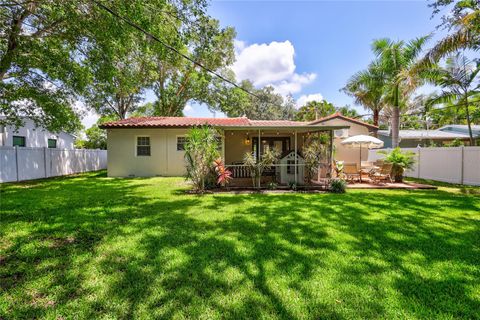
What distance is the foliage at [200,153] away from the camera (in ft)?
28.7

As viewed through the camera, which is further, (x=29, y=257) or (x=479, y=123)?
(x=479, y=123)

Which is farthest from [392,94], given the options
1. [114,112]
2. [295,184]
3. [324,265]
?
[114,112]

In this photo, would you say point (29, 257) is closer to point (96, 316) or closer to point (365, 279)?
Answer: point (96, 316)

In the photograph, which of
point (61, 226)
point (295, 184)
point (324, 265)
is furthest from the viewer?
point (295, 184)

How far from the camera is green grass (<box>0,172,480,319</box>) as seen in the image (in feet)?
8.41

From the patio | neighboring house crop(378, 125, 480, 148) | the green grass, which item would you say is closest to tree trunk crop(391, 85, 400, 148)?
the patio

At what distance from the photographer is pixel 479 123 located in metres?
33.2

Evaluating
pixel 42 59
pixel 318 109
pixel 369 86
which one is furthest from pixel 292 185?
pixel 318 109

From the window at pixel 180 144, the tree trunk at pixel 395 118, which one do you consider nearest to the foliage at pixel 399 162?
the tree trunk at pixel 395 118

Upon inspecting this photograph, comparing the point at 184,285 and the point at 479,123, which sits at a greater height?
the point at 479,123

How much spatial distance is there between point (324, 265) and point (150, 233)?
10.4 feet

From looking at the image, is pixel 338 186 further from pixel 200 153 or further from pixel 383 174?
pixel 200 153

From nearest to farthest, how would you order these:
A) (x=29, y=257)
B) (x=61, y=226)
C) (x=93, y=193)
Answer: (x=29, y=257) < (x=61, y=226) < (x=93, y=193)

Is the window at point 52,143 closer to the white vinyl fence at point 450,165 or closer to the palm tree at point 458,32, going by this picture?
the white vinyl fence at point 450,165
